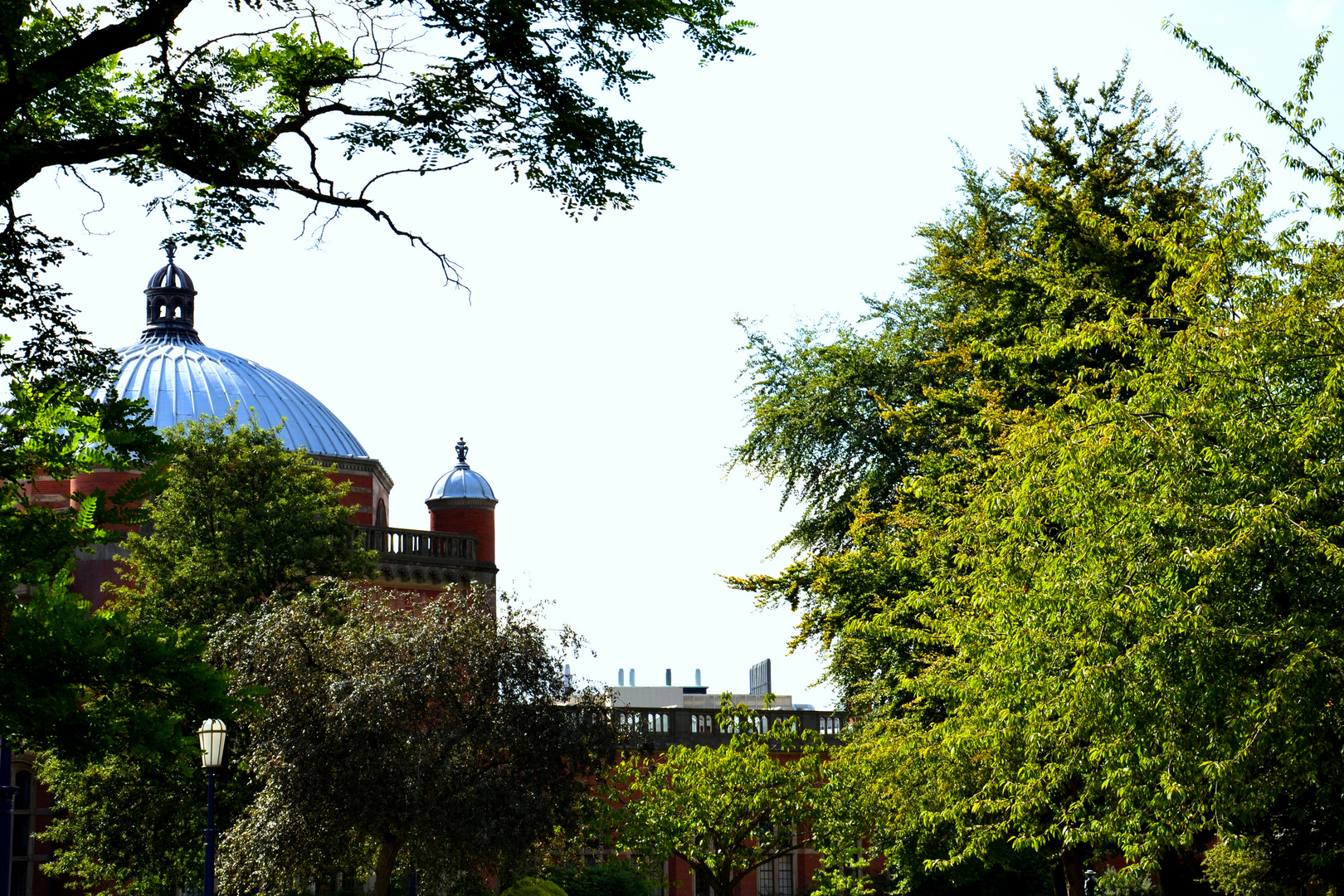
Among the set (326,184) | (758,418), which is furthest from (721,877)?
(326,184)

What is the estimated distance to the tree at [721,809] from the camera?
26047mm

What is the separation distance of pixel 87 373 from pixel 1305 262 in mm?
11783

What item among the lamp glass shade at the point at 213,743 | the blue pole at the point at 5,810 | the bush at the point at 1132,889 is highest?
the lamp glass shade at the point at 213,743

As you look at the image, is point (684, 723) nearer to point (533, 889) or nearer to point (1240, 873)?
point (533, 889)

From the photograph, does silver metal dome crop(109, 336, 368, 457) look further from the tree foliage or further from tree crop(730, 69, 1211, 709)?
the tree foliage

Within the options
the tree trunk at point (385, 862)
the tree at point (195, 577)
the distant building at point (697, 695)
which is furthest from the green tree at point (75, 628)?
the distant building at point (697, 695)

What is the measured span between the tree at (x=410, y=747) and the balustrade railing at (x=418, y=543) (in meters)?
16.9

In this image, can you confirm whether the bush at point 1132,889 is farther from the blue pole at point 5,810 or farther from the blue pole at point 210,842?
the blue pole at point 5,810

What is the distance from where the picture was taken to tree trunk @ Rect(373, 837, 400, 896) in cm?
1792

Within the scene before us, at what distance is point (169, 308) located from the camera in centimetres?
4294

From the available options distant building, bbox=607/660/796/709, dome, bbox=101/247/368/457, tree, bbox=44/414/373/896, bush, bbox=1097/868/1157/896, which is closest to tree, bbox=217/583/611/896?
tree, bbox=44/414/373/896

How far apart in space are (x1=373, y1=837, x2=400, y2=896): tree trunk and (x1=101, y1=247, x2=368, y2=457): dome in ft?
71.0

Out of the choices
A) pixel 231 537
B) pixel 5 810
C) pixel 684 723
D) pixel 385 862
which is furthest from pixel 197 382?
pixel 5 810

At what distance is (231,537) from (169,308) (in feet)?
66.1
